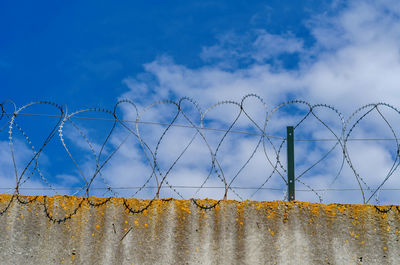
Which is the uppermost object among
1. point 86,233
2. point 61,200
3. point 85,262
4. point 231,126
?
point 231,126

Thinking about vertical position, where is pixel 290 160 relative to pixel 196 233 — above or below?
above

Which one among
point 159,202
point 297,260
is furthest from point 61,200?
point 297,260

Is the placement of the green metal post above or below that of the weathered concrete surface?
above

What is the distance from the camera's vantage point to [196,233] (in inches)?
134

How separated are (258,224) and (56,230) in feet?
4.97

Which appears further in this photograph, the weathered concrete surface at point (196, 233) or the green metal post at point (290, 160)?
the green metal post at point (290, 160)

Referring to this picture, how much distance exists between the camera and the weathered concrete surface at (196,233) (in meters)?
3.34

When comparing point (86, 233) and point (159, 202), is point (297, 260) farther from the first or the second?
point (86, 233)

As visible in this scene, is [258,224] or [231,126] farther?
[231,126]

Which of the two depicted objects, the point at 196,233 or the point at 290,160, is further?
the point at 290,160

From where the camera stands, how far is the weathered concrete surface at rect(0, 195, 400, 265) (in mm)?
3342

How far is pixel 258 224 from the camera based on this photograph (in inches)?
135

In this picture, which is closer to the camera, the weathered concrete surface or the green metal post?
the weathered concrete surface

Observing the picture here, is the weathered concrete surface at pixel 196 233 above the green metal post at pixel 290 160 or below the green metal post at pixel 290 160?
below
